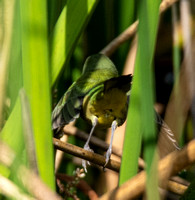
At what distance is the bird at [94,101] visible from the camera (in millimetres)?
1179

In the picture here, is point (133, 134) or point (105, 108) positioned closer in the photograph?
point (133, 134)

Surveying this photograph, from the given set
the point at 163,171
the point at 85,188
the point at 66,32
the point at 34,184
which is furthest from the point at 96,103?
the point at 34,184

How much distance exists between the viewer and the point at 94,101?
4.22 feet

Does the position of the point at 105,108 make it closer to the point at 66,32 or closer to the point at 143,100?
the point at 66,32

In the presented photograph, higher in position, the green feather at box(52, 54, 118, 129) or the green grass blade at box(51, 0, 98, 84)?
the green grass blade at box(51, 0, 98, 84)

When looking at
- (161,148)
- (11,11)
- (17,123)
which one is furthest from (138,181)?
(161,148)

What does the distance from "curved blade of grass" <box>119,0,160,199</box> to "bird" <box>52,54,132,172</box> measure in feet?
1.30

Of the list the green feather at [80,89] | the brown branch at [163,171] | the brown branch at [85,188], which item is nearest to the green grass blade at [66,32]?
the brown branch at [163,171]

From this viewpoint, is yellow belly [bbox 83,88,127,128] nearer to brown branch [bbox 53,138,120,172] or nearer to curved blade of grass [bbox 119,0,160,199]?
brown branch [bbox 53,138,120,172]

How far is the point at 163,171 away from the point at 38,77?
23cm

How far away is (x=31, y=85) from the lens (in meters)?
0.60

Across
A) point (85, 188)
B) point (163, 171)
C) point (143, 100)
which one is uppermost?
point (143, 100)

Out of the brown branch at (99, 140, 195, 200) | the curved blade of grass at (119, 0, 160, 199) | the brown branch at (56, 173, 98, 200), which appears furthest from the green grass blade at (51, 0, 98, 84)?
the brown branch at (56, 173, 98, 200)

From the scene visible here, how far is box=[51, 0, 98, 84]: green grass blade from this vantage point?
2.59 ft
